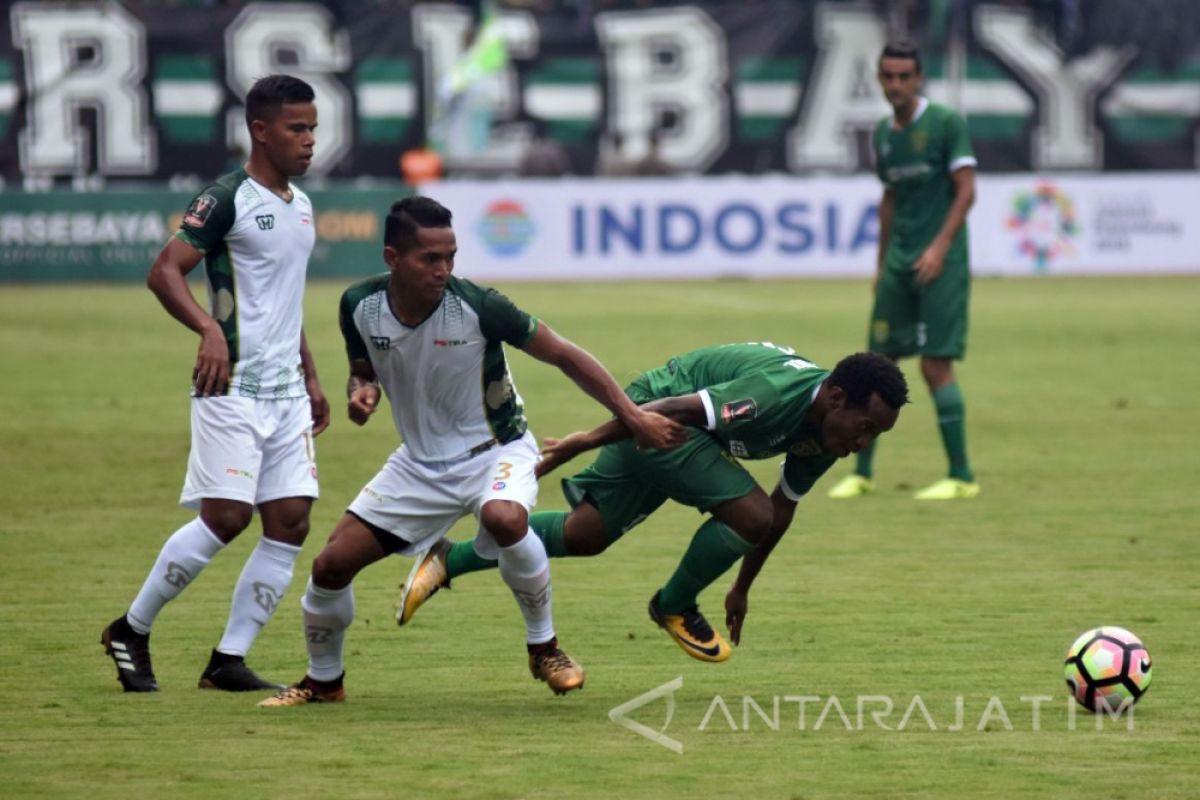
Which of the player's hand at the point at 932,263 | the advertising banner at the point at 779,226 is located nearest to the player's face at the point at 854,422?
the player's hand at the point at 932,263

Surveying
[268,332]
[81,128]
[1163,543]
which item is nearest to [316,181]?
[81,128]

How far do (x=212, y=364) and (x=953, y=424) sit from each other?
5.82 m

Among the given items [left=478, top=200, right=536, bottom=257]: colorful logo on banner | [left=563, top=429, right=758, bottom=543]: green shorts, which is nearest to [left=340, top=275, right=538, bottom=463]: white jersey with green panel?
[left=563, top=429, right=758, bottom=543]: green shorts

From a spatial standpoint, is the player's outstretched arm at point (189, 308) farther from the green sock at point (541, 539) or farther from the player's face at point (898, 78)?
the player's face at point (898, 78)

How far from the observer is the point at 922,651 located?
7.49m

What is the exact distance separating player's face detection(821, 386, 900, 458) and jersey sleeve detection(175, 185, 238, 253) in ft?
6.76

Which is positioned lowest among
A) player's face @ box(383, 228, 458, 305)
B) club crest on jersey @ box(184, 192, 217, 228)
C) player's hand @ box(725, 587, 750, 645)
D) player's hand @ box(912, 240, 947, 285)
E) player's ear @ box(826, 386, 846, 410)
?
player's hand @ box(725, 587, 750, 645)

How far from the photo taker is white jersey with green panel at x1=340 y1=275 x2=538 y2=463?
6645mm

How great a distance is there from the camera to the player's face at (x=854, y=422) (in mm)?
→ 6797

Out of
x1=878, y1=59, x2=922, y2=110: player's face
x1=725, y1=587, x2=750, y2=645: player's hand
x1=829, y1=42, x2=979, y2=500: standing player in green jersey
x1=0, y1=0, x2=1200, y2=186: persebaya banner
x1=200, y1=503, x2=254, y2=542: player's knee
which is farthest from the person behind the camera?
x1=0, y1=0, x2=1200, y2=186: persebaya banner

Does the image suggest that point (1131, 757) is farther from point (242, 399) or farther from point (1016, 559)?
point (1016, 559)

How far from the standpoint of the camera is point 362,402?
6660 millimetres

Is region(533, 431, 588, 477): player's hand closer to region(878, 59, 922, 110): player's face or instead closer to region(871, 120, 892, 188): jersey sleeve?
Answer: region(878, 59, 922, 110): player's face

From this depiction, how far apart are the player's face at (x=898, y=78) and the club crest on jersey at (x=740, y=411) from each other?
15.6 feet
